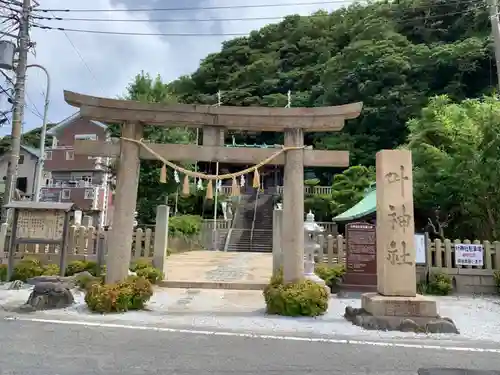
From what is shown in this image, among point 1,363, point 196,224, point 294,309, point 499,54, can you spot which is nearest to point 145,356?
point 1,363

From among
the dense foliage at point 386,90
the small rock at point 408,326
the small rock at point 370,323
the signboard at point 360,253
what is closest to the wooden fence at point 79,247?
the signboard at point 360,253

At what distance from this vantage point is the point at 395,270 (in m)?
7.99

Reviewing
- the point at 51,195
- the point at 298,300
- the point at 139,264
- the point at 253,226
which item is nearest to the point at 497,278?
the point at 298,300

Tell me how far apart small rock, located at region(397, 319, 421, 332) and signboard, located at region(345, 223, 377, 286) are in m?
4.45

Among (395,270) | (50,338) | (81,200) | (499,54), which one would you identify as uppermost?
(499,54)

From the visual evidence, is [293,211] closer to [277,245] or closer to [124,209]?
[124,209]

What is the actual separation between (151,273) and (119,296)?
396 centimetres

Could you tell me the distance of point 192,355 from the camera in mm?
5531

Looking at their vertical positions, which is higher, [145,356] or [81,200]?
[81,200]

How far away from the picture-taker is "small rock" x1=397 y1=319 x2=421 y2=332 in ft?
24.1

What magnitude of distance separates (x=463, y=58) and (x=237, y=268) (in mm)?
30049

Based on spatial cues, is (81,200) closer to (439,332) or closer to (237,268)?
(237,268)

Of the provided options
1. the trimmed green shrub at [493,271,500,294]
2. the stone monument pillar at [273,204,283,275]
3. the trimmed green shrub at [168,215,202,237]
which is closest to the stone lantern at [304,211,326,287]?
the stone monument pillar at [273,204,283,275]

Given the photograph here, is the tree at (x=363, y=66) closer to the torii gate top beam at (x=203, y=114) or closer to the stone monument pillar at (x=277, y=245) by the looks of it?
the stone monument pillar at (x=277, y=245)
